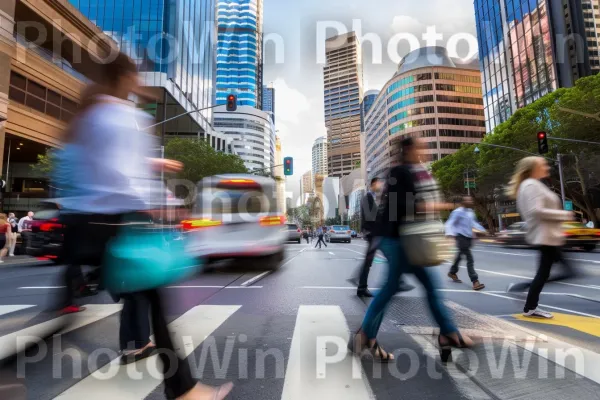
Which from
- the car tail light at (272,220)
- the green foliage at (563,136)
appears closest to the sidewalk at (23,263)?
the car tail light at (272,220)

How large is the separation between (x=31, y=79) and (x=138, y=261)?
2870 centimetres

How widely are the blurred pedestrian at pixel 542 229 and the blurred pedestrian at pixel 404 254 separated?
1774 mm

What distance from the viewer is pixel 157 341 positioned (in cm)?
184

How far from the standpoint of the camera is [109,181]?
77.0 inches

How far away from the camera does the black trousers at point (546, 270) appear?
395cm

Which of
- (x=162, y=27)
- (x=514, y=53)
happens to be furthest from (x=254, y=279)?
(x=514, y=53)

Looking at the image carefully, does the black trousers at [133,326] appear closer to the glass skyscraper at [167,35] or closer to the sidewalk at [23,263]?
the sidewalk at [23,263]

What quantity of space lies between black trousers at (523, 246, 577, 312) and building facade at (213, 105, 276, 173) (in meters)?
108

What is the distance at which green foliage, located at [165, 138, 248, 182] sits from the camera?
114ft

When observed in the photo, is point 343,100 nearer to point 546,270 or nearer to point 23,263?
point 23,263

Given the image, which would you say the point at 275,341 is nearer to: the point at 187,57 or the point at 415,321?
the point at 415,321

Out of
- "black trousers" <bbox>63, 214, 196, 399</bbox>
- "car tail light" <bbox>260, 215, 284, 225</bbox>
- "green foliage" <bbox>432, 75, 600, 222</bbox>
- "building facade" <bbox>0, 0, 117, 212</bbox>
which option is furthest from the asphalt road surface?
"green foliage" <bbox>432, 75, 600, 222</bbox>

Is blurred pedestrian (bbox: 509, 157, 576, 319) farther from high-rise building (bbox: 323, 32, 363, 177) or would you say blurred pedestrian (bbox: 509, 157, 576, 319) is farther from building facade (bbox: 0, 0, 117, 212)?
high-rise building (bbox: 323, 32, 363, 177)

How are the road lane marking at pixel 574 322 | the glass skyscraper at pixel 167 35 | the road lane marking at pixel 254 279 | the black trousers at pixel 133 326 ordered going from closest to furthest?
the black trousers at pixel 133 326 < the road lane marking at pixel 574 322 < the road lane marking at pixel 254 279 < the glass skyscraper at pixel 167 35
